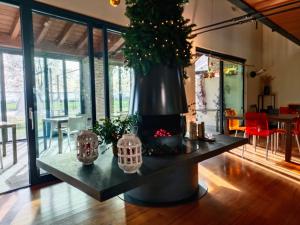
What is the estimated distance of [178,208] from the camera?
2637 mm

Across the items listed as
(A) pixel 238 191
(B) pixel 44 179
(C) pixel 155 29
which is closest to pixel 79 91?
(B) pixel 44 179

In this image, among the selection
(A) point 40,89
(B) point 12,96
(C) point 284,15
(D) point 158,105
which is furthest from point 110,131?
(C) point 284,15

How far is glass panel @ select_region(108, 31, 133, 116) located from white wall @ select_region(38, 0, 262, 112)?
0.35 meters

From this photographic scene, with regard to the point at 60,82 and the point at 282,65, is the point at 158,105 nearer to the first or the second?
the point at 60,82

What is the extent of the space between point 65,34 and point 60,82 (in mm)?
760

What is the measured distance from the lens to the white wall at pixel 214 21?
3.82 meters

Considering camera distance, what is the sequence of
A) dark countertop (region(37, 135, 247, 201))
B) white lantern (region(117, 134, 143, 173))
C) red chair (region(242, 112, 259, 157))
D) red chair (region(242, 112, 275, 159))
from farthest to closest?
red chair (region(242, 112, 259, 157)), red chair (region(242, 112, 275, 159)), white lantern (region(117, 134, 143, 173)), dark countertop (region(37, 135, 247, 201))

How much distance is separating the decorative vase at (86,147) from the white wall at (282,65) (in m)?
7.84

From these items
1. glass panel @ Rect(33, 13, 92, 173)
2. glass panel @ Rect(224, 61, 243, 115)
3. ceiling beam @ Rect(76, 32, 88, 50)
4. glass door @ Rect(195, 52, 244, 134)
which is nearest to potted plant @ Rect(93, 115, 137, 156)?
glass panel @ Rect(33, 13, 92, 173)

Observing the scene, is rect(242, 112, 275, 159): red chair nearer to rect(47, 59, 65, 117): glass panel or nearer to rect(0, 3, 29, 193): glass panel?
rect(47, 59, 65, 117): glass panel

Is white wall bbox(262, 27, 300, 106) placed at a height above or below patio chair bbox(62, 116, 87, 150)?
above

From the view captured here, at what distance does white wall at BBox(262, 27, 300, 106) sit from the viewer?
26.0ft

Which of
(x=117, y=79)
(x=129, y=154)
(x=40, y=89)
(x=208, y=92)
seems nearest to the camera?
(x=129, y=154)

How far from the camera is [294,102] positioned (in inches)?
315
